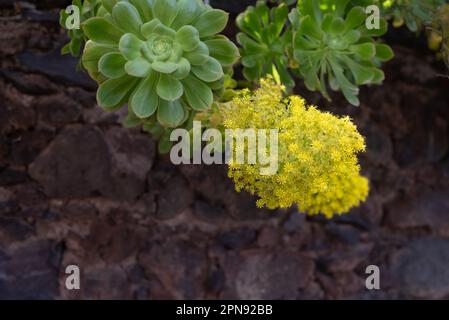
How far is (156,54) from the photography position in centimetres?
116

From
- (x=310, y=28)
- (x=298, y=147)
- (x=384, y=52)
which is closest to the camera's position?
(x=298, y=147)

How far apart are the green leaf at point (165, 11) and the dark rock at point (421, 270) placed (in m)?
1.49

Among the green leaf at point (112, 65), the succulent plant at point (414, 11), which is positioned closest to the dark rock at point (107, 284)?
the green leaf at point (112, 65)

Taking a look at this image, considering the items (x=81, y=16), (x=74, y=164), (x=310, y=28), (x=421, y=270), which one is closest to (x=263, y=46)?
(x=310, y=28)

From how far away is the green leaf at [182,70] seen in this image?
1133 mm

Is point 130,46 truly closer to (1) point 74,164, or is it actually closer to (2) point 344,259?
(1) point 74,164

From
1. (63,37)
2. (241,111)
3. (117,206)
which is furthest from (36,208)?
(241,111)

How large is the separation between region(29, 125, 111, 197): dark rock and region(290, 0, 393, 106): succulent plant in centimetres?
76

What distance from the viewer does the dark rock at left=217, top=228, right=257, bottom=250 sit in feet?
6.32

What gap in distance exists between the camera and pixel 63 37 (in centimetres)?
164

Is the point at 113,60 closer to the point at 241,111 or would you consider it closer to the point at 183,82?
the point at 183,82

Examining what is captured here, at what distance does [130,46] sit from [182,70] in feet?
0.40

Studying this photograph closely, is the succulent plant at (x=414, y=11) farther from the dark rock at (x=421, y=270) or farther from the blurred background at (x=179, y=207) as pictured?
the dark rock at (x=421, y=270)

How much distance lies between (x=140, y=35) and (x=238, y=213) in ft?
3.07
